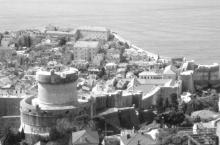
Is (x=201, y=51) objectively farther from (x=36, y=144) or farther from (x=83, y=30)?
(x=36, y=144)

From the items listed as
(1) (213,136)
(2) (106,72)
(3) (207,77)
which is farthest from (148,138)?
(2) (106,72)

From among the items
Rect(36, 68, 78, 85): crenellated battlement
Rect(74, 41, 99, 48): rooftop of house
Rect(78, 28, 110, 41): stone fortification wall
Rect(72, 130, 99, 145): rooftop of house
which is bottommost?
Rect(72, 130, 99, 145): rooftop of house

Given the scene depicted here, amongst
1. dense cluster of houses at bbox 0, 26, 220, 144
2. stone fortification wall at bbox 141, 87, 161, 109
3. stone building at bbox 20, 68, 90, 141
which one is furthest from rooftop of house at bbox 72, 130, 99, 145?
stone fortification wall at bbox 141, 87, 161, 109

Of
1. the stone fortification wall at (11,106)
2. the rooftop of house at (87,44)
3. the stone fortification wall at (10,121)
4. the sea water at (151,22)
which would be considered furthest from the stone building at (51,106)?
the sea water at (151,22)

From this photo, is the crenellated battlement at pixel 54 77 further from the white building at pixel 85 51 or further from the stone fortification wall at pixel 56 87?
the white building at pixel 85 51

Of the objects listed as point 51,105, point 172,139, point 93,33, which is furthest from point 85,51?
point 172,139

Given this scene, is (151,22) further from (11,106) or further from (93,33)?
(11,106)

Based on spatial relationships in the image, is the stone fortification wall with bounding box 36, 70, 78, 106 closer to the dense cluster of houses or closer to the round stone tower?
the round stone tower

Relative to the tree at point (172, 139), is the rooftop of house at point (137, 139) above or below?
below
